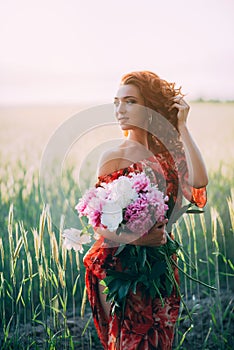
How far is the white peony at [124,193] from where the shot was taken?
1.63m

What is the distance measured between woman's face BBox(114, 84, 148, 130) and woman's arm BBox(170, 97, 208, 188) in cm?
12

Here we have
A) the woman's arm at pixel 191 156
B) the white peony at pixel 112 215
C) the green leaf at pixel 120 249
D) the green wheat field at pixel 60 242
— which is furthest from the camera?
the green wheat field at pixel 60 242

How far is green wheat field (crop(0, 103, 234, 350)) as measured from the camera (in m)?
2.56

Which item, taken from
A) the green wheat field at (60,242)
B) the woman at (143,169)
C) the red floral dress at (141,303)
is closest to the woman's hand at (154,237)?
the woman at (143,169)

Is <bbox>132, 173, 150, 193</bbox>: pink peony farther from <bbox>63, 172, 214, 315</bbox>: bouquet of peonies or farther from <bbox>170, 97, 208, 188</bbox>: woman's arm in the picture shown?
<bbox>170, 97, 208, 188</bbox>: woman's arm

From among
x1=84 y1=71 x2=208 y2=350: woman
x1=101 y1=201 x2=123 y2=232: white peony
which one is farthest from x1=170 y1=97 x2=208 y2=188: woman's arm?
x1=101 y1=201 x2=123 y2=232: white peony

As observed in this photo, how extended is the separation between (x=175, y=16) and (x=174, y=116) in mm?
1340

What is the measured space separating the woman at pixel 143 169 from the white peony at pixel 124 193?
0.14m

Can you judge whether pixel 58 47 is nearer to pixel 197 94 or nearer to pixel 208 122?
pixel 197 94

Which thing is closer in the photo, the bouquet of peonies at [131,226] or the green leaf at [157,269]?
the bouquet of peonies at [131,226]

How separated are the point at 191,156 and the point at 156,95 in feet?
0.76

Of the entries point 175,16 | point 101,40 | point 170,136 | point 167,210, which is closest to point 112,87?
point 101,40

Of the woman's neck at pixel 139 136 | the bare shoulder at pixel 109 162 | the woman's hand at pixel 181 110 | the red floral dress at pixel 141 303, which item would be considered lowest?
the red floral dress at pixel 141 303

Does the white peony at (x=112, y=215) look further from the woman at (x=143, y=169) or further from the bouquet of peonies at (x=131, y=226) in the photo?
the woman at (x=143, y=169)
